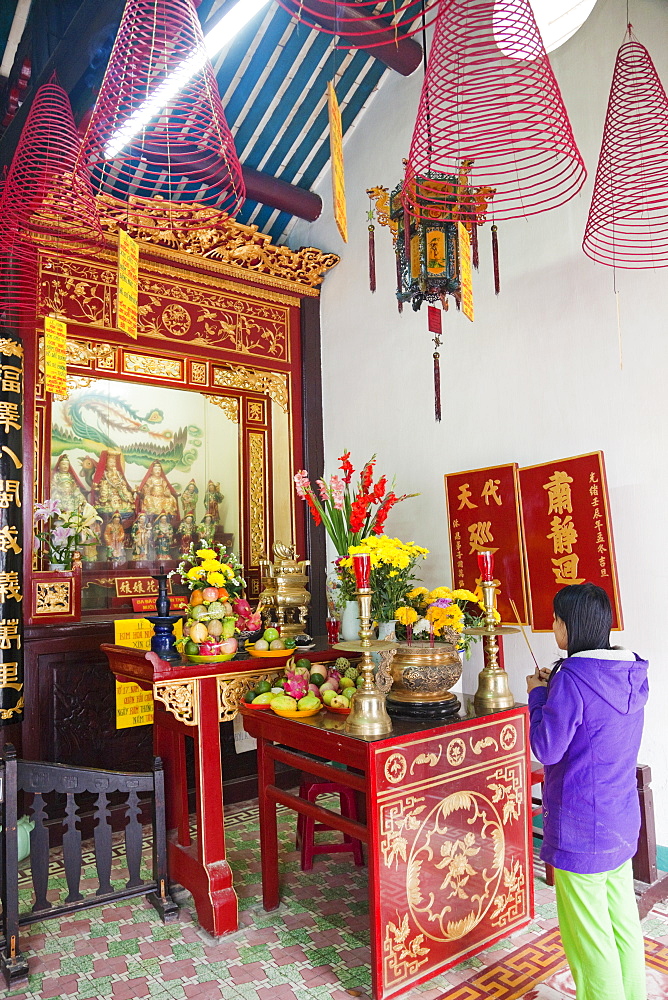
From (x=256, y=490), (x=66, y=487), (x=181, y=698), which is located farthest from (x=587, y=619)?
(x=66, y=487)

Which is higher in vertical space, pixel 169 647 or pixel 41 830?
pixel 169 647

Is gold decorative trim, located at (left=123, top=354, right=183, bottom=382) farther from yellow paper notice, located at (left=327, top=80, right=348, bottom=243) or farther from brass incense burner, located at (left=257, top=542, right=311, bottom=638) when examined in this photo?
yellow paper notice, located at (left=327, top=80, right=348, bottom=243)

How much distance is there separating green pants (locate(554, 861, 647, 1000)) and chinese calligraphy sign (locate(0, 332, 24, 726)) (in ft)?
9.12

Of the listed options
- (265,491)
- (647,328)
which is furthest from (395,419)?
(647,328)

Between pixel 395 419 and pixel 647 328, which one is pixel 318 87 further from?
pixel 647 328

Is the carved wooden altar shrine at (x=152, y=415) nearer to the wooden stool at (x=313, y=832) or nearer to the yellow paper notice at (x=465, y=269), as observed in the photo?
the wooden stool at (x=313, y=832)

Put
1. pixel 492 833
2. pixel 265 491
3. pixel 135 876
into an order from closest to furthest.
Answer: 1. pixel 492 833
2. pixel 135 876
3. pixel 265 491

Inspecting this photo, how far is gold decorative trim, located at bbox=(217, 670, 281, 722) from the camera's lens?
288 centimetres

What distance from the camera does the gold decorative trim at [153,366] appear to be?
4656 millimetres

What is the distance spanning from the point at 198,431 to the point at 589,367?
2.89 meters

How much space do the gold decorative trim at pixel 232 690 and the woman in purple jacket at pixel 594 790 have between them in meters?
1.31

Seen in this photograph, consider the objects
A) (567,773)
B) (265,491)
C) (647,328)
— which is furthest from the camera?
(265,491)

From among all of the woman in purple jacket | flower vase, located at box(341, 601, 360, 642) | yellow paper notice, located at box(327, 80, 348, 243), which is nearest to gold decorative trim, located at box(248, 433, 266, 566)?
flower vase, located at box(341, 601, 360, 642)

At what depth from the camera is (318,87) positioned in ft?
15.9
